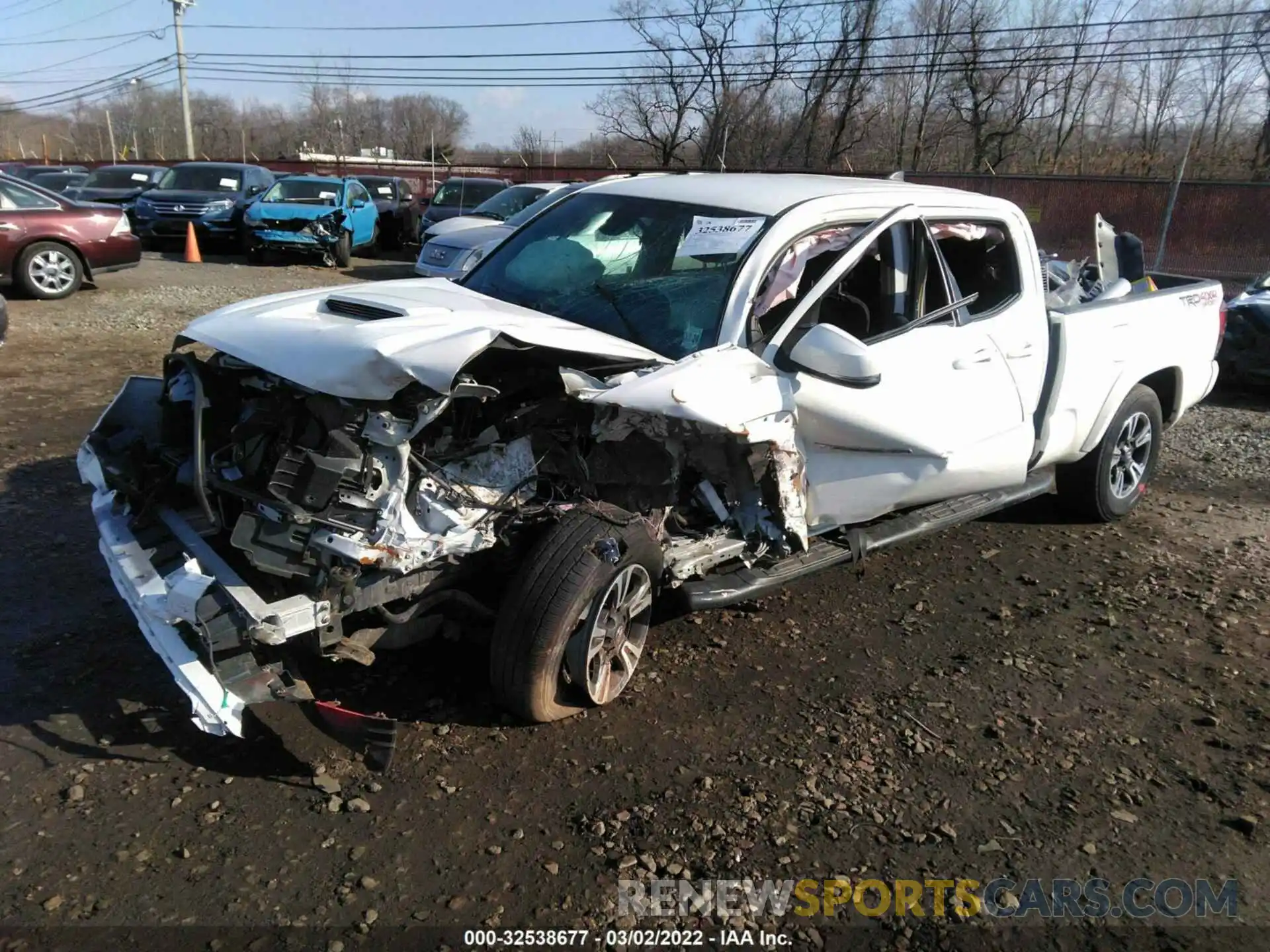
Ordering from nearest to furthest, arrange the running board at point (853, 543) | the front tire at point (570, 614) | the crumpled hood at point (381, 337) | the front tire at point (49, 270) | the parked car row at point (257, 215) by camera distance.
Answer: the crumpled hood at point (381, 337)
the front tire at point (570, 614)
the running board at point (853, 543)
the front tire at point (49, 270)
the parked car row at point (257, 215)

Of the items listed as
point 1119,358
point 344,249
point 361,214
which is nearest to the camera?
point 1119,358

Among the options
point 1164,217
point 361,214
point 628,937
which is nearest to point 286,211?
point 361,214

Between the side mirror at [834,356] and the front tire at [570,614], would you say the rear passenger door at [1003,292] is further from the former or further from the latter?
the front tire at [570,614]

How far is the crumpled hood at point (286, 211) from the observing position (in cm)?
1611

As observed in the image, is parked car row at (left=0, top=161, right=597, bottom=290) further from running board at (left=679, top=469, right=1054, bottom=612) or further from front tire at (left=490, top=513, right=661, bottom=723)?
front tire at (left=490, top=513, right=661, bottom=723)

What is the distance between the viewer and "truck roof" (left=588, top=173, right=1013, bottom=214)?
163 inches

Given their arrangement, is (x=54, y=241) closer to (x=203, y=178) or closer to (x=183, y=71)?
(x=203, y=178)

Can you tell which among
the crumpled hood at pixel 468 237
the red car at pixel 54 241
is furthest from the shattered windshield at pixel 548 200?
the red car at pixel 54 241

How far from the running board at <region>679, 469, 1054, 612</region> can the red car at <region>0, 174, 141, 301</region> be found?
1117cm

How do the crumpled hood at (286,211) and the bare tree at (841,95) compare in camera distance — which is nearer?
the crumpled hood at (286,211)

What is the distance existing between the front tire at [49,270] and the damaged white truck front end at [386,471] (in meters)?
9.30

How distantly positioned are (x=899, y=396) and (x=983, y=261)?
55.4 inches

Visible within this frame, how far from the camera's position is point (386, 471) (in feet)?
10.1

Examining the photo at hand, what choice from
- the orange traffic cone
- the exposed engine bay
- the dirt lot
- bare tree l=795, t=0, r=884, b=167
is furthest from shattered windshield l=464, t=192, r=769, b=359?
bare tree l=795, t=0, r=884, b=167
